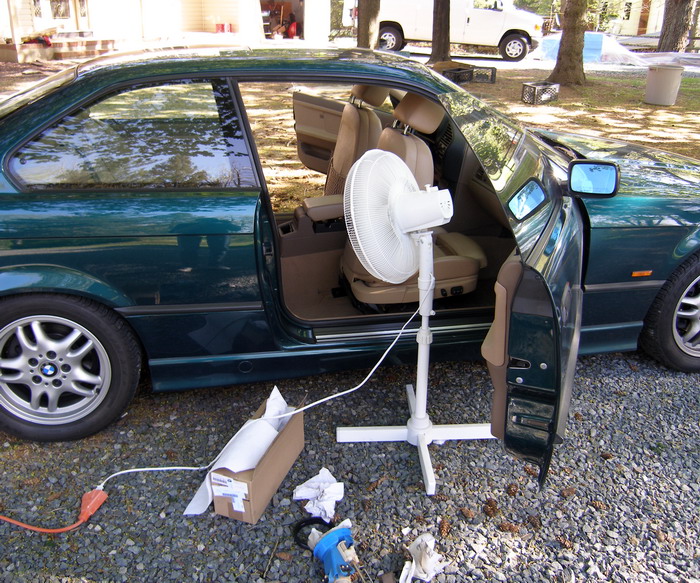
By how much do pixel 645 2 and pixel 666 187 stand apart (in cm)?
3449

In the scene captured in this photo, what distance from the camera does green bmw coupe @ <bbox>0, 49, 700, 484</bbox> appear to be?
232cm

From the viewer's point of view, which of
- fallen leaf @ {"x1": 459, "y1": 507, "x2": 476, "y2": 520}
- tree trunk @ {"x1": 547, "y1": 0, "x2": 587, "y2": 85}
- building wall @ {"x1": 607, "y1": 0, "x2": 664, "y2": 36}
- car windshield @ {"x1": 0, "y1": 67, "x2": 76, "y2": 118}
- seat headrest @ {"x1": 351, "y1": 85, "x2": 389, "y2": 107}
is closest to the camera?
fallen leaf @ {"x1": 459, "y1": 507, "x2": 476, "y2": 520}

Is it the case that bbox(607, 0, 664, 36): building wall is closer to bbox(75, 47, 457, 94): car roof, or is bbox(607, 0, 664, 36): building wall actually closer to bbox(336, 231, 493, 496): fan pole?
bbox(75, 47, 457, 94): car roof

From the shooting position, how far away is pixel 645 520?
2.43m

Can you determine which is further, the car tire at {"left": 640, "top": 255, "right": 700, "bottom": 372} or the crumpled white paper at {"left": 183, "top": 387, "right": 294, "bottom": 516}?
the car tire at {"left": 640, "top": 255, "right": 700, "bottom": 372}

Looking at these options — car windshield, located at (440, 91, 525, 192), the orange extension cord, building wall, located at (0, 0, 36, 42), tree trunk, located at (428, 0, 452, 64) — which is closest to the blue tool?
the orange extension cord

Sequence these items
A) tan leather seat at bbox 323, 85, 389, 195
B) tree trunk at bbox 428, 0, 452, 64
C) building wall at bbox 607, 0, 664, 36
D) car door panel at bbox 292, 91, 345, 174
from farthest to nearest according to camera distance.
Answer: building wall at bbox 607, 0, 664, 36
tree trunk at bbox 428, 0, 452, 64
car door panel at bbox 292, 91, 345, 174
tan leather seat at bbox 323, 85, 389, 195

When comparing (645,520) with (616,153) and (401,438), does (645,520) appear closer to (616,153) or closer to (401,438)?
(401,438)

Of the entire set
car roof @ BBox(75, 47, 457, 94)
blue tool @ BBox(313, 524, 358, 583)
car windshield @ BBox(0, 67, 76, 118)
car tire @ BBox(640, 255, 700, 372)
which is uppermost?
car roof @ BBox(75, 47, 457, 94)

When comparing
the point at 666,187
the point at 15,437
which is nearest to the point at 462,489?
the point at 666,187

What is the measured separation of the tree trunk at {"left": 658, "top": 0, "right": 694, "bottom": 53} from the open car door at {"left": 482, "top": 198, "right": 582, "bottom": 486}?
16.6 metres

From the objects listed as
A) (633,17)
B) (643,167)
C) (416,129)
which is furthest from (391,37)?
(633,17)

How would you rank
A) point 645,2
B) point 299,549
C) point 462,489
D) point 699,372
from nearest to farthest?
point 299,549, point 462,489, point 699,372, point 645,2

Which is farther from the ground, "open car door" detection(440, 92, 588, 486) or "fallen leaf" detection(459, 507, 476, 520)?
"open car door" detection(440, 92, 588, 486)
